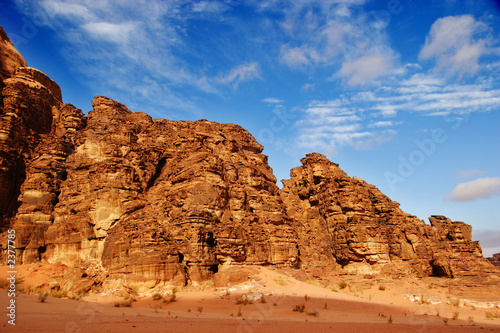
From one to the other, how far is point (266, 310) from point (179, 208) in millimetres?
10841

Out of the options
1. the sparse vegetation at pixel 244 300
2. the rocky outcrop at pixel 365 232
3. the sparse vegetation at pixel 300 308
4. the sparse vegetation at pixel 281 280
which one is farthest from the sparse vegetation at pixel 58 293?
the rocky outcrop at pixel 365 232

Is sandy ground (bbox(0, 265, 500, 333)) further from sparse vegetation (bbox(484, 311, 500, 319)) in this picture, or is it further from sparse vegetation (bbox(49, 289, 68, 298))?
sparse vegetation (bbox(49, 289, 68, 298))

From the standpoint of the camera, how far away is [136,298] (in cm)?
1845

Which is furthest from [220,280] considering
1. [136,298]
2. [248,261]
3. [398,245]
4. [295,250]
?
[398,245]

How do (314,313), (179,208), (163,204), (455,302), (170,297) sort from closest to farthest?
(314,313), (170,297), (455,302), (179,208), (163,204)

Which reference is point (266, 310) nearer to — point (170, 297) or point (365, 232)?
point (170, 297)

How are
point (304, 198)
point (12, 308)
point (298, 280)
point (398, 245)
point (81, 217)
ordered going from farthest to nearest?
point (304, 198) → point (398, 245) → point (81, 217) → point (298, 280) → point (12, 308)

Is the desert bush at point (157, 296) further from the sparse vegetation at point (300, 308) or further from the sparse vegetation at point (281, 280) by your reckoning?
the sparse vegetation at point (300, 308)

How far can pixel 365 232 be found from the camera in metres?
25.8

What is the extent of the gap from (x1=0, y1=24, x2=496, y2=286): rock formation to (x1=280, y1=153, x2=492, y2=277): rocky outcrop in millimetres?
106

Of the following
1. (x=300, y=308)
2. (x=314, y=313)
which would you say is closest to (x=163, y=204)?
(x=300, y=308)

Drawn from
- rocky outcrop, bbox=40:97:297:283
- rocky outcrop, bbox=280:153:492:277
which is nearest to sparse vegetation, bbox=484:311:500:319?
rocky outcrop, bbox=280:153:492:277

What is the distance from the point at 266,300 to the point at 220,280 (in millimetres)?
3970

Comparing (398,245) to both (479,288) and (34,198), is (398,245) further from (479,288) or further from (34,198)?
(34,198)
